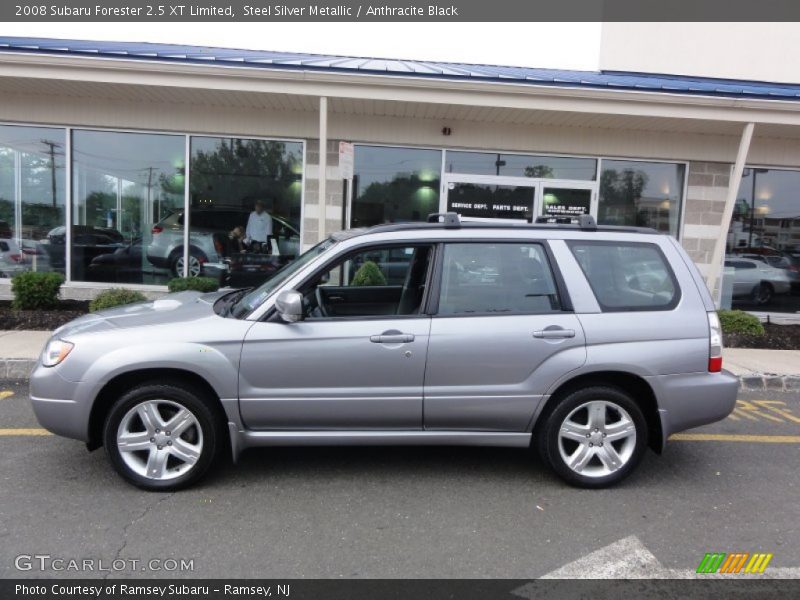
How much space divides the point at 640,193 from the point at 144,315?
9303 millimetres

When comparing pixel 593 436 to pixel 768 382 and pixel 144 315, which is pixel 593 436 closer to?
pixel 144 315

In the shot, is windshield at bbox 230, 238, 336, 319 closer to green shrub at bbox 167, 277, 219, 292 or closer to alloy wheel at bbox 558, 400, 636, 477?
alloy wheel at bbox 558, 400, 636, 477

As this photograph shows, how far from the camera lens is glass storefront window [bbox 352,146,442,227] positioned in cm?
1026

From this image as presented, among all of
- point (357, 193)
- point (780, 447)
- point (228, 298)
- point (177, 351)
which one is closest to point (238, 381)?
point (177, 351)

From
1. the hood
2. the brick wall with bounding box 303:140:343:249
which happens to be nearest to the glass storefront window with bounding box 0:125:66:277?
the brick wall with bounding box 303:140:343:249

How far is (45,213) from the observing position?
1025 centimetres

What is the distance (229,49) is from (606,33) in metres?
7.99

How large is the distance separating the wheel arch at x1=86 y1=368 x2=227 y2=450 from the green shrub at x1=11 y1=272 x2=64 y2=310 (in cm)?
603

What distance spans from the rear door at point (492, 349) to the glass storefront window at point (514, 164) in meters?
6.69

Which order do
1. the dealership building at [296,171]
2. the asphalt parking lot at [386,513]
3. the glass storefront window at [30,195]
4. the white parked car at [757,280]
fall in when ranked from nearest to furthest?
the asphalt parking lot at [386,513]
the dealership building at [296,171]
the glass storefront window at [30,195]
the white parked car at [757,280]

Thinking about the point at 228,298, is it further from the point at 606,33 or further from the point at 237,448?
the point at 606,33

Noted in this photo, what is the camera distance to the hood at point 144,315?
3.76 metres

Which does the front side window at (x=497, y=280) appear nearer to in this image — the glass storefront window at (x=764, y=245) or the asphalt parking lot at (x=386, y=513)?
the asphalt parking lot at (x=386, y=513)

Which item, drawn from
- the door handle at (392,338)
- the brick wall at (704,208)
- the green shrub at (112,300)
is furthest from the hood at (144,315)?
the brick wall at (704,208)
